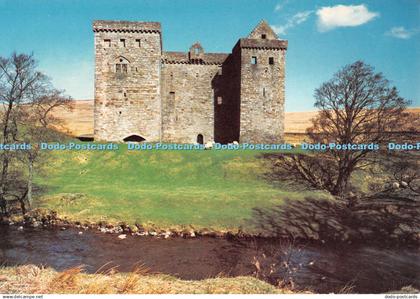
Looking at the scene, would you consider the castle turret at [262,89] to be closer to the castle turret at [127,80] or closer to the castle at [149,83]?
the castle at [149,83]

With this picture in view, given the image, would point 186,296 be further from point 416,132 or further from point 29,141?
point 416,132

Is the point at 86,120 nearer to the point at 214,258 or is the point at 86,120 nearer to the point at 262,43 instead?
the point at 262,43

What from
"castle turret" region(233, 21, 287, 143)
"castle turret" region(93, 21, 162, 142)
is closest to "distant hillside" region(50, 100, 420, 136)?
"castle turret" region(233, 21, 287, 143)

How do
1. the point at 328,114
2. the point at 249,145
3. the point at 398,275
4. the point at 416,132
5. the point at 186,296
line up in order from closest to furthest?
the point at 186,296 → the point at 398,275 → the point at 416,132 → the point at 328,114 → the point at 249,145

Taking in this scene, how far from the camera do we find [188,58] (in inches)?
1877

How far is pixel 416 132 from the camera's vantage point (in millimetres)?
24453

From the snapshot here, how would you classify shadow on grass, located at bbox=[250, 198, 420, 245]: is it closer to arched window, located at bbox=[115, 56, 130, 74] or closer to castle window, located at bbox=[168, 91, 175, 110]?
castle window, located at bbox=[168, 91, 175, 110]

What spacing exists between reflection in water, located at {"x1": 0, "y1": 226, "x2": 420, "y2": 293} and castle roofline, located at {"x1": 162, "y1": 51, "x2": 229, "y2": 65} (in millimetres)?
31521

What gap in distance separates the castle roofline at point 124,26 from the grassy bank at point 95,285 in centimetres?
3767

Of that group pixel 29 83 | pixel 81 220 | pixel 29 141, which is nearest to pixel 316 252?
pixel 81 220

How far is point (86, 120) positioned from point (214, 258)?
65.9m

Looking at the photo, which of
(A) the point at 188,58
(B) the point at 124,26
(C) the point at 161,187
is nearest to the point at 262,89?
(A) the point at 188,58

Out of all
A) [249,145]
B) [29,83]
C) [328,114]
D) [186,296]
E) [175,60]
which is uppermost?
[175,60]

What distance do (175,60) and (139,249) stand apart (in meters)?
34.1
